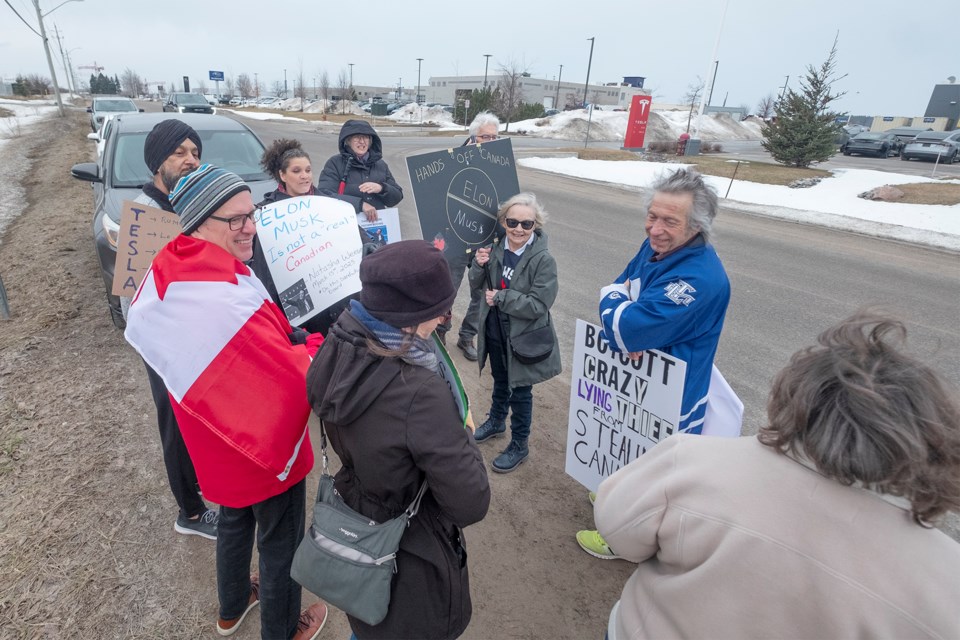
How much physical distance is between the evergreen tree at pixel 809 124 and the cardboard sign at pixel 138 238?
23.2 m

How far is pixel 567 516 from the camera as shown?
3045 mm

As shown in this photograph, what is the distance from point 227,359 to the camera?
1.70 meters

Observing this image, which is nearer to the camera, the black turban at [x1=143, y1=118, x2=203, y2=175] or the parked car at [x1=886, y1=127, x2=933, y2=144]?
the black turban at [x1=143, y1=118, x2=203, y2=175]

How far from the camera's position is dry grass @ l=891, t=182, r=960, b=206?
13.6 metres

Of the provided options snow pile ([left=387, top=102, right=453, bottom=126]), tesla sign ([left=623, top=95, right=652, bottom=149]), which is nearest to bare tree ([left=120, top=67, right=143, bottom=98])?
snow pile ([left=387, top=102, right=453, bottom=126])

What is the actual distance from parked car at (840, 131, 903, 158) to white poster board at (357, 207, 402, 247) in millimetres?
33939

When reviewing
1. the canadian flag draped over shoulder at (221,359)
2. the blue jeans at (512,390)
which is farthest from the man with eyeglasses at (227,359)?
the blue jeans at (512,390)

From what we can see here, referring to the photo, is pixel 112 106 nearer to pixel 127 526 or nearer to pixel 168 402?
pixel 127 526

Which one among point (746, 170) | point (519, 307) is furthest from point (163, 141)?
point (746, 170)

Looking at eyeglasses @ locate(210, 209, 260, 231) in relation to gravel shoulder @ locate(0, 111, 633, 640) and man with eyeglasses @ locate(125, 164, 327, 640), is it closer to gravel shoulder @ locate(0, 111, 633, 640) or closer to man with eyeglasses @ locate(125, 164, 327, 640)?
man with eyeglasses @ locate(125, 164, 327, 640)

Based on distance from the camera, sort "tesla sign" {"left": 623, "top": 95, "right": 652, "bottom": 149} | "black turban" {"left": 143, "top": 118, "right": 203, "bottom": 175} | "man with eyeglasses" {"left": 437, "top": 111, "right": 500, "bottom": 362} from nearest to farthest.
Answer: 1. "black turban" {"left": 143, "top": 118, "right": 203, "bottom": 175}
2. "man with eyeglasses" {"left": 437, "top": 111, "right": 500, "bottom": 362}
3. "tesla sign" {"left": 623, "top": 95, "right": 652, "bottom": 149}

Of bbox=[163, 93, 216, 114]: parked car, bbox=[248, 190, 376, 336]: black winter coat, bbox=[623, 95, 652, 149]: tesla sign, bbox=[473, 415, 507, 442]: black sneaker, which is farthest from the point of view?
bbox=[163, 93, 216, 114]: parked car

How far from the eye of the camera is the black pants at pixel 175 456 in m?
2.37

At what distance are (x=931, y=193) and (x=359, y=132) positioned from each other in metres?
16.9
